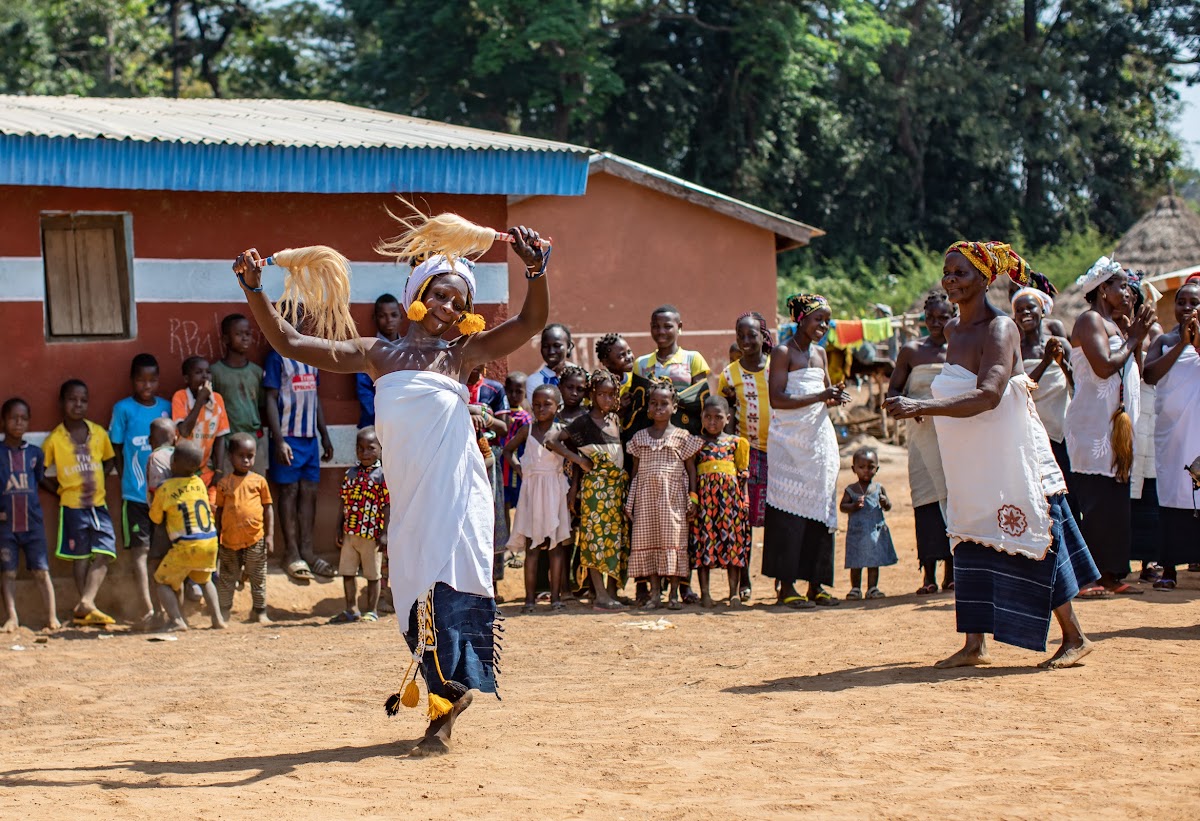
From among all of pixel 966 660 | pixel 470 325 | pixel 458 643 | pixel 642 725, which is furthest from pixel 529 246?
pixel 966 660

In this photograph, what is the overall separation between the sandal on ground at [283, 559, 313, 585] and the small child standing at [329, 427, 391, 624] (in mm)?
745

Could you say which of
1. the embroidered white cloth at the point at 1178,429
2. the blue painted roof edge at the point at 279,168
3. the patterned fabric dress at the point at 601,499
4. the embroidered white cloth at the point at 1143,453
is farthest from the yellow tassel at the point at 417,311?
the embroidered white cloth at the point at 1143,453

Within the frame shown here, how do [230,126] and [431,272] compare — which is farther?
[230,126]

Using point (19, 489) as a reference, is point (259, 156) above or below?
above

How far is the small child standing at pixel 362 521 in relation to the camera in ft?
30.2

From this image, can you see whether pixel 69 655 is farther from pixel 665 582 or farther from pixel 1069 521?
pixel 1069 521

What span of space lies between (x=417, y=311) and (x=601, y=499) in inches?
158

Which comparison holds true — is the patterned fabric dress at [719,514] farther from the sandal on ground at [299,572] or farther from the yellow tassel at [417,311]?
the yellow tassel at [417,311]

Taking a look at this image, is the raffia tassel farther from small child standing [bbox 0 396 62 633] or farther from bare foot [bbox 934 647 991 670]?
small child standing [bbox 0 396 62 633]

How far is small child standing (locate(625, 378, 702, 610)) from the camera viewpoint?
9.25m

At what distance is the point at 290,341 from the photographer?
5.51 metres

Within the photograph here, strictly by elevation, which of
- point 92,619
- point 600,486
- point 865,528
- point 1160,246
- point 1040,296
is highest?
point 1160,246

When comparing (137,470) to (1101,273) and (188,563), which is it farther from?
(1101,273)

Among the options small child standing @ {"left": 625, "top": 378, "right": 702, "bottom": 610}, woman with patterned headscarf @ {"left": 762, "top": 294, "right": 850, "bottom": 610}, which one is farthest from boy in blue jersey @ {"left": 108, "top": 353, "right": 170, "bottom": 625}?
woman with patterned headscarf @ {"left": 762, "top": 294, "right": 850, "bottom": 610}
